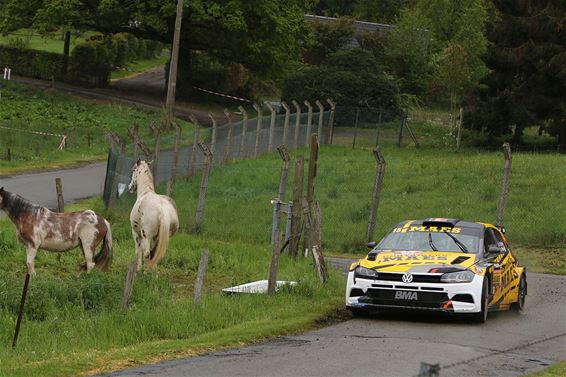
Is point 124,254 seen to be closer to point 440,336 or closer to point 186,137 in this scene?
point 440,336

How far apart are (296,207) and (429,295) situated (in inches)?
210

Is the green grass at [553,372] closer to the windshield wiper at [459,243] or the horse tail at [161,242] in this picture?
the windshield wiper at [459,243]

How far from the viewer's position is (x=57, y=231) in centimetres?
2123

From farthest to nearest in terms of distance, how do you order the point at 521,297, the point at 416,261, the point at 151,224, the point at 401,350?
the point at 151,224 → the point at 521,297 → the point at 416,261 → the point at 401,350

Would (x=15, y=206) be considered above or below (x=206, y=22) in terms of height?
below

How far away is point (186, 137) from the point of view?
51.8m

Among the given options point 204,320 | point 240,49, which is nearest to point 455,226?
point 204,320

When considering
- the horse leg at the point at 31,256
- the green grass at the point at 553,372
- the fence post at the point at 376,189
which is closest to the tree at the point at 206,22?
the fence post at the point at 376,189

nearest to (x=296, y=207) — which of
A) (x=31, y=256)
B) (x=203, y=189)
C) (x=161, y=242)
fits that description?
(x=161, y=242)

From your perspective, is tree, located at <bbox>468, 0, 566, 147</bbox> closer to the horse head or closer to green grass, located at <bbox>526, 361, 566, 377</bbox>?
the horse head

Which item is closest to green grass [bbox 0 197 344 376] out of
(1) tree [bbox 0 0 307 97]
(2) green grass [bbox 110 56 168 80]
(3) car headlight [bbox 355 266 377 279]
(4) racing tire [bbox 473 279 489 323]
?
(3) car headlight [bbox 355 266 377 279]

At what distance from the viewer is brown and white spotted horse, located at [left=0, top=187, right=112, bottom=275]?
21.2 m

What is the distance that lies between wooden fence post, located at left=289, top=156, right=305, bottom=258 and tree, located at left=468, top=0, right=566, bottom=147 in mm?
29748

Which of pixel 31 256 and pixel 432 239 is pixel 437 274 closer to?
pixel 432 239
